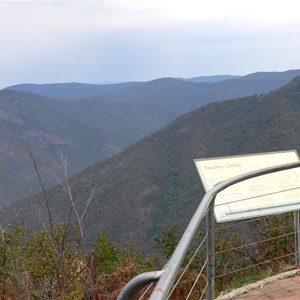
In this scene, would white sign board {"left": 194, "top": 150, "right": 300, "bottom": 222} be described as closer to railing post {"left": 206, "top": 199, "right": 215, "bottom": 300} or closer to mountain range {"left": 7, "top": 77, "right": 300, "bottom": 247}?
railing post {"left": 206, "top": 199, "right": 215, "bottom": 300}

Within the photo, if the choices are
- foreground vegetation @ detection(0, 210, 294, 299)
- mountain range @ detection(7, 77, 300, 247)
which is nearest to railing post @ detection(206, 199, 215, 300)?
foreground vegetation @ detection(0, 210, 294, 299)

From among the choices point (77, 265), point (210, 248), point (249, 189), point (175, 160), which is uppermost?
point (249, 189)

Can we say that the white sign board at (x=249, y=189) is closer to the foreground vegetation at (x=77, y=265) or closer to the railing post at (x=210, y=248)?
the foreground vegetation at (x=77, y=265)

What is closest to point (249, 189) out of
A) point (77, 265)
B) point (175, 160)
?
point (77, 265)

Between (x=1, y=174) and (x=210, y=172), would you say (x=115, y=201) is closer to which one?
(x=210, y=172)

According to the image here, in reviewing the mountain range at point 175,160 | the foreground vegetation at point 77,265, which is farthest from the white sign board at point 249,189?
the mountain range at point 175,160

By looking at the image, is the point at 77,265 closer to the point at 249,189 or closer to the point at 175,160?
the point at 249,189
